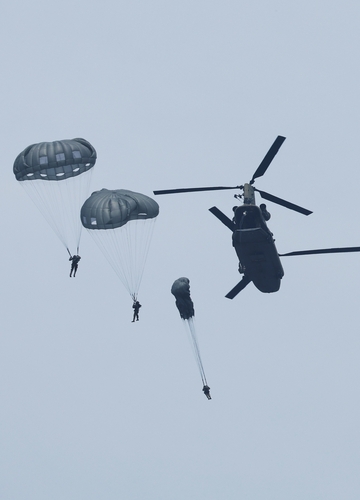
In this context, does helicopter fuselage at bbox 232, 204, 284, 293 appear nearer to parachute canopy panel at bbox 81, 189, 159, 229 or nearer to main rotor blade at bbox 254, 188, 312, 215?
main rotor blade at bbox 254, 188, 312, 215

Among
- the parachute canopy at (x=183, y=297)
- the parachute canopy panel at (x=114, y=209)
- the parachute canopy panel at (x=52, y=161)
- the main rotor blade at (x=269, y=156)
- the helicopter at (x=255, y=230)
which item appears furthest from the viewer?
the parachute canopy panel at (x=52, y=161)

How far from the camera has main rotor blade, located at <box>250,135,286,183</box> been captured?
64.6m

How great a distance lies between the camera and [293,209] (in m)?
67.1

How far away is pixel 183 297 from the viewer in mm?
70500

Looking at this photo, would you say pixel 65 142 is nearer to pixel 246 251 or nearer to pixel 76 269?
pixel 76 269

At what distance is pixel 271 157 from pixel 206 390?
13.5 metres

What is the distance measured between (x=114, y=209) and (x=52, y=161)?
14.6 feet

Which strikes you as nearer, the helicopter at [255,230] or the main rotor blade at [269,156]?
the main rotor blade at [269,156]

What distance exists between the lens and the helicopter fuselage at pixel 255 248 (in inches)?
2611

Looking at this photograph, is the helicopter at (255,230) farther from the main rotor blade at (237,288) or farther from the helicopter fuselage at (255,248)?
the main rotor blade at (237,288)

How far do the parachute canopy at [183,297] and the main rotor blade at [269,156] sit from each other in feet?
25.1

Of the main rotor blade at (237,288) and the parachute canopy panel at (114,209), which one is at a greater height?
the parachute canopy panel at (114,209)

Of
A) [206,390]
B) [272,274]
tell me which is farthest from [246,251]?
[206,390]

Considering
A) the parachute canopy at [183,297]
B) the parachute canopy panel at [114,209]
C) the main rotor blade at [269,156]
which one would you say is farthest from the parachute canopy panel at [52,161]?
the main rotor blade at [269,156]
